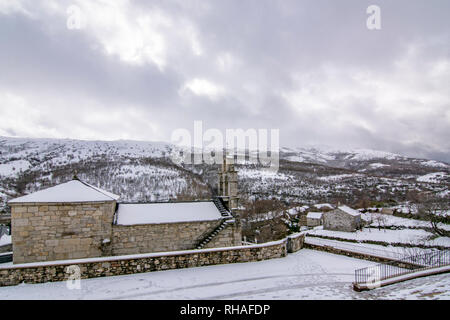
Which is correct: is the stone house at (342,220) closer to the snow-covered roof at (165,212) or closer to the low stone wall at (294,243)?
the low stone wall at (294,243)

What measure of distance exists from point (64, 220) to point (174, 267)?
715 cm

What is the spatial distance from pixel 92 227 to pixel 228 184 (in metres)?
9.37

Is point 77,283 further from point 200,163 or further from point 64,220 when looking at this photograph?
point 200,163

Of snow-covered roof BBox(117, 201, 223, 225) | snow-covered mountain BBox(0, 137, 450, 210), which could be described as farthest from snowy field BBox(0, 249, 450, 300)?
snow-covered mountain BBox(0, 137, 450, 210)

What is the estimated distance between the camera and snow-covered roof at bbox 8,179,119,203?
543 inches

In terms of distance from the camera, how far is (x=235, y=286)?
937 cm

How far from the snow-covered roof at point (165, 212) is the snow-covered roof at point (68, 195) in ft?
6.05

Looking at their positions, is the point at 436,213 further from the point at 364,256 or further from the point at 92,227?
the point at 92,227

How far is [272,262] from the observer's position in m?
12.9

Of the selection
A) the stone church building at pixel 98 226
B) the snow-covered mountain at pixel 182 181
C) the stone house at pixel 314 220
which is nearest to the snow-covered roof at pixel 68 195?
the stone church building at pixel 98 226

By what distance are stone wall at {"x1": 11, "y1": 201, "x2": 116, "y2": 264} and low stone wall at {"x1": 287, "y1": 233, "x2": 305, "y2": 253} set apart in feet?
35.4

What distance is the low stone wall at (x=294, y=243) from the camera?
16.1 m
